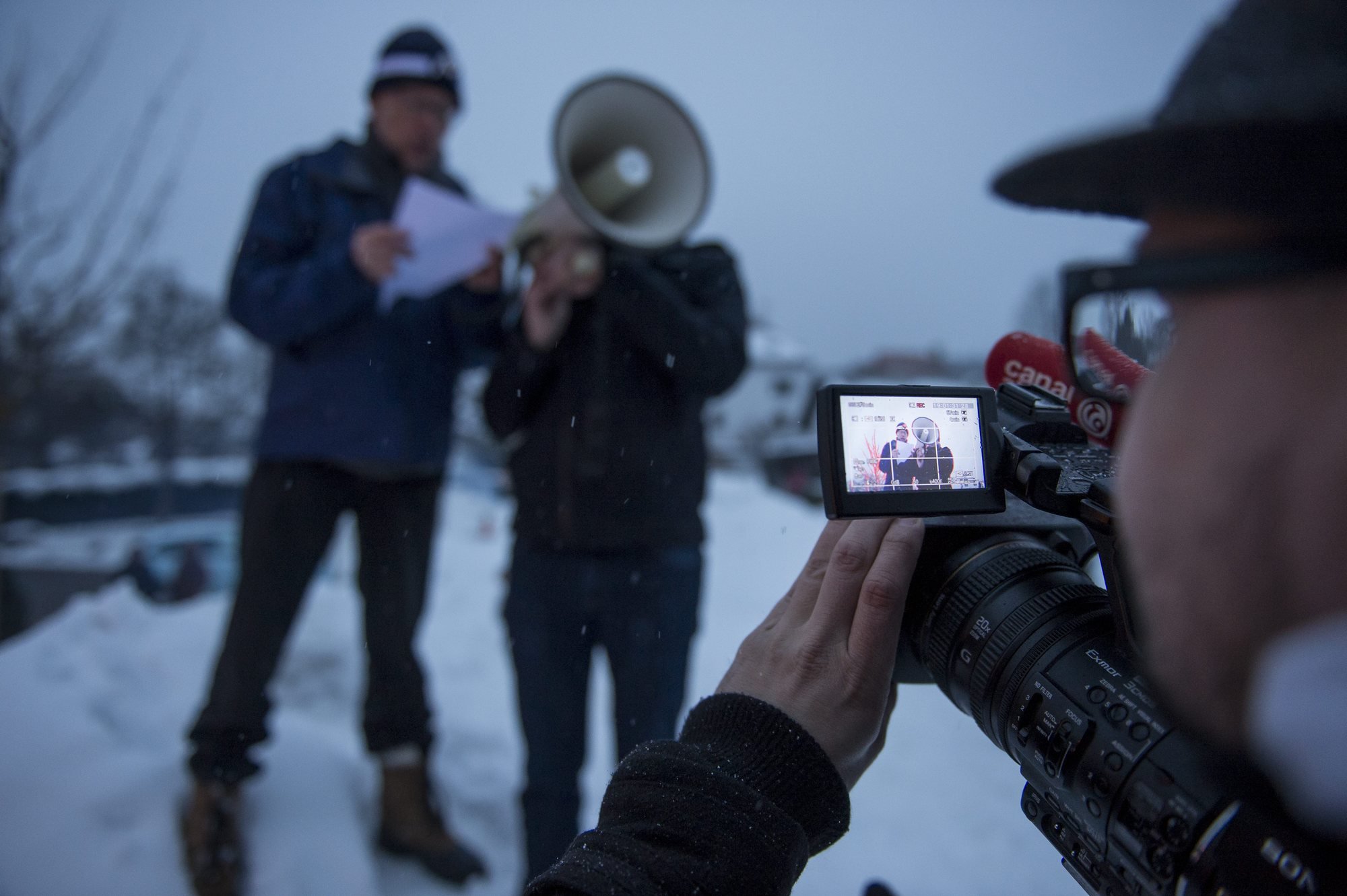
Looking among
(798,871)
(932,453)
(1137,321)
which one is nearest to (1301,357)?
(1137,321)

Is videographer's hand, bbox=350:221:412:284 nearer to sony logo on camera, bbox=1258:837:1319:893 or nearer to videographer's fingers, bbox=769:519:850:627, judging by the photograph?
videographer's fingers, bbox=769:519:850:627

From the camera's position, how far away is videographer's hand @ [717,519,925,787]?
2.50ft

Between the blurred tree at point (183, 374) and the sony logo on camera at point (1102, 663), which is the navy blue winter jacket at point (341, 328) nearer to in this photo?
the sony logo on camera at point (1102, 663)

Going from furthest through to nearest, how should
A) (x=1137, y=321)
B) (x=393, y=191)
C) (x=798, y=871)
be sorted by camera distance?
(x=393, y=191) < (x=798, y=871) < (x=1137, y=321)

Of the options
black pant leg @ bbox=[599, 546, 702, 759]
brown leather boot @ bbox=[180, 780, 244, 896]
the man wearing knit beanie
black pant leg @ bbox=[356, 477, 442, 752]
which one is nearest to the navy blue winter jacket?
the man wearing knit beanie

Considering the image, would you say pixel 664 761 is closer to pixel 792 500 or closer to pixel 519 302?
pixel 519 302

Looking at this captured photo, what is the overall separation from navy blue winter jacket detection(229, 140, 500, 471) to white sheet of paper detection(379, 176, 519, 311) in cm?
9

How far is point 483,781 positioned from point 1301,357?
2309 mm

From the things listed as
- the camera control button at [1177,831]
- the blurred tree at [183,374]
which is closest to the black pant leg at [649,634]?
the camera control button at [1177,831]

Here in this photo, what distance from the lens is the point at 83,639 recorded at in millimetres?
2641

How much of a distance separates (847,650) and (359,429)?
143cm

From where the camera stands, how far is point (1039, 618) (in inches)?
30.2

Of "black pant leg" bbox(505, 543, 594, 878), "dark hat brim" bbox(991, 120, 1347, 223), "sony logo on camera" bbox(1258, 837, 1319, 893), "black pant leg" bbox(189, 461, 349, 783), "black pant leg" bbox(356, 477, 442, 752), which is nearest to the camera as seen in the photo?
"dark hat brim" bbox(991, 120, 1347, 223)

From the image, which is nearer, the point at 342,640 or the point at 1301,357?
the point at 1301,357
